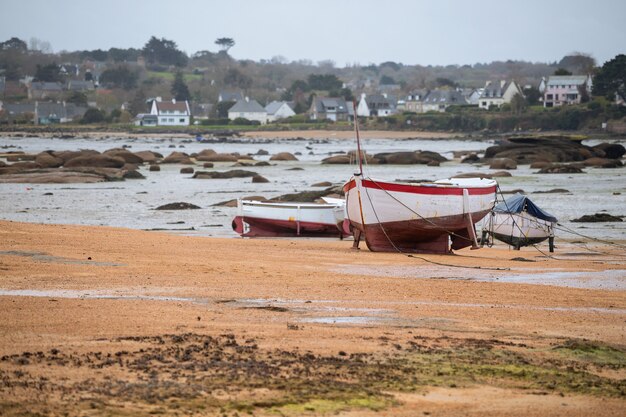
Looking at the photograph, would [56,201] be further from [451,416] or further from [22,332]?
[451,416]

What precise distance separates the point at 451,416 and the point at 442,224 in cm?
1360

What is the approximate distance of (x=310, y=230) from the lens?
25.3m

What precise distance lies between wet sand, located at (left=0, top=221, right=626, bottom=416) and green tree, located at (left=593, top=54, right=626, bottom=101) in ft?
406

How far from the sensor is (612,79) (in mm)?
135750

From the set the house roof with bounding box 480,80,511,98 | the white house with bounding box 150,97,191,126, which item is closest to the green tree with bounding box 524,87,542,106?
the house roof with bounding box 480,80,511,98

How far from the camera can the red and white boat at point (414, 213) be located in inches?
813

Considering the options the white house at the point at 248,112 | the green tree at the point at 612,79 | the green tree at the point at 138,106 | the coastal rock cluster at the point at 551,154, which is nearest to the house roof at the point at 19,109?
the green tree at the point at 138,106

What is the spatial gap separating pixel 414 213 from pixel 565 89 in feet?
448

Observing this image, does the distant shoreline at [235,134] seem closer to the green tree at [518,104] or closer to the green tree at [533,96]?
the green tree at [518,104]

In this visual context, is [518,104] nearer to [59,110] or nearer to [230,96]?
[230,96]

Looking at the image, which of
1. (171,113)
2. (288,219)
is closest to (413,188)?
(288,219)

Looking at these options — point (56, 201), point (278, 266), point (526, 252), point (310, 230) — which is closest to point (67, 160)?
point (56, 201)

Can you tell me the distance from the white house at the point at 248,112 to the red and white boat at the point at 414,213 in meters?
147

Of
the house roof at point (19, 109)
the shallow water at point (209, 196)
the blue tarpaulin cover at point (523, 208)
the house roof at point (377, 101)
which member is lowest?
the shallow water at point (209, 196)
